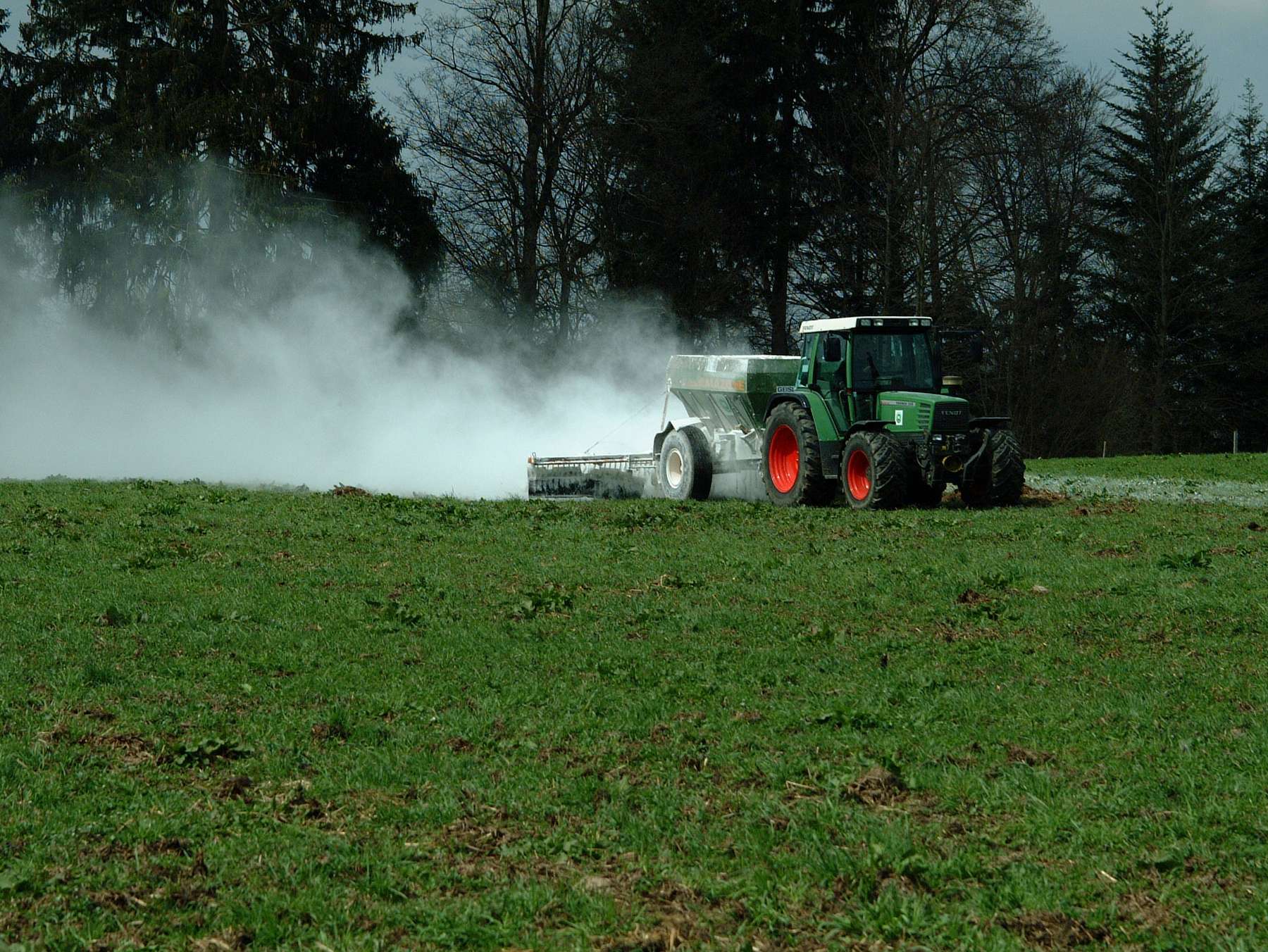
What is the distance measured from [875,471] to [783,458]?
263 centimetres

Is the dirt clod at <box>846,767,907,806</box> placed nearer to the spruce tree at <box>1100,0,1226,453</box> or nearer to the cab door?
the cab door

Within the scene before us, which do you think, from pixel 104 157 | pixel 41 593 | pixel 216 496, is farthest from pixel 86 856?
pixel 104 157

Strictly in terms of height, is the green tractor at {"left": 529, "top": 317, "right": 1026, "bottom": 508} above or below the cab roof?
below

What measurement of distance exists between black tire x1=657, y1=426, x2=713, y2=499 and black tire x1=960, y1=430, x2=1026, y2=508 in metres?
4.31

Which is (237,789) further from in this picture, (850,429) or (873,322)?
(873,322)

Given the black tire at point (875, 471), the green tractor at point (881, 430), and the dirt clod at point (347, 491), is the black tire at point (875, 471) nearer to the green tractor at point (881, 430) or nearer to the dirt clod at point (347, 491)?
the green tractor at point (881, 430)

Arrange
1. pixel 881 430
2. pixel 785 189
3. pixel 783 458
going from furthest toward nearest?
pixel 785 189 → pixel 783 458 → pixel 881 430

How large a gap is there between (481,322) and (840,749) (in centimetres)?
3541

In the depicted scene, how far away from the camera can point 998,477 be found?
58.5 feet

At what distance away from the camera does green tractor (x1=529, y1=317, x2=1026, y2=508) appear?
1770 cm

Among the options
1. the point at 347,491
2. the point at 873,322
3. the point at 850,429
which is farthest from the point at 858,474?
the point at 347,491

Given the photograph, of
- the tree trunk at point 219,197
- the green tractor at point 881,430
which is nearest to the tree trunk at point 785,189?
the tree trunk at point 219,197

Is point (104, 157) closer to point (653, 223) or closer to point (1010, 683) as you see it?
point (653, 223)

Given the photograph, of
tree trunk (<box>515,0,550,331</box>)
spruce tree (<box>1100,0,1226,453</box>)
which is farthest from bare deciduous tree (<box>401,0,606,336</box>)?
spruce tree (<box>1100,0,1226,453</box>)
